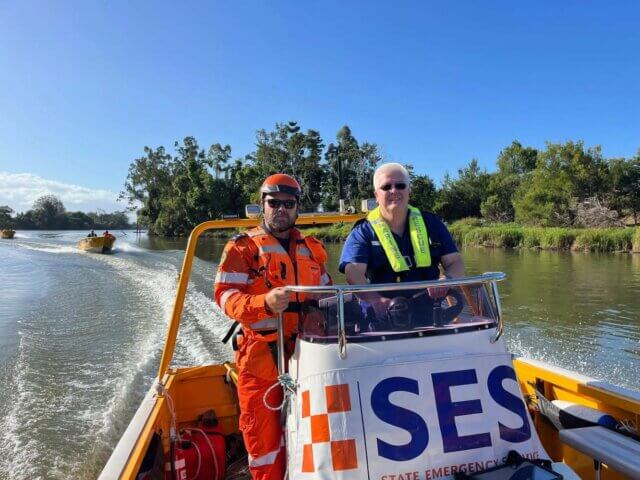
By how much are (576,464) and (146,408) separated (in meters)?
2.45

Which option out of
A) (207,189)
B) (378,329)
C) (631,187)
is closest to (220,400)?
(378,329)

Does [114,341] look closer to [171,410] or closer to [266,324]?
[171,410]

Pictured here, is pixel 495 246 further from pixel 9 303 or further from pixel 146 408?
pixel 146 408

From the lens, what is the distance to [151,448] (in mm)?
2658

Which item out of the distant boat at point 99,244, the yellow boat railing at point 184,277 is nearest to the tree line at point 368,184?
the distant boat at point 99,244

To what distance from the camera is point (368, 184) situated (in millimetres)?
55844

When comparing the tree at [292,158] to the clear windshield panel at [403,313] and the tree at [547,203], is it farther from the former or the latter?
the clear windshield panel at [403,313]

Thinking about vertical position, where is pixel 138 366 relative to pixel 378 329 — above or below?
below

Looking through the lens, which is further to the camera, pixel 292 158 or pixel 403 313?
pixel 292 158

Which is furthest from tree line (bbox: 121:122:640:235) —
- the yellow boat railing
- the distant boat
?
the yellow boat railing

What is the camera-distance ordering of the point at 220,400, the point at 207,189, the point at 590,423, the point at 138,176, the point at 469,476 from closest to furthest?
the point at 469,476 → the point at 590,423 → the point at 220,400 → the point at 207,189 → the point at 138,176

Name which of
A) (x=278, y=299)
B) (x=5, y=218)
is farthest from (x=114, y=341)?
(x=5, y=218)

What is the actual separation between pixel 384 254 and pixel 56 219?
426ft

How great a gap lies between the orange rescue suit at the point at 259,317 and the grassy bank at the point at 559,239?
26.4 meters
